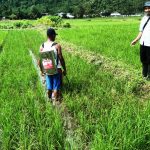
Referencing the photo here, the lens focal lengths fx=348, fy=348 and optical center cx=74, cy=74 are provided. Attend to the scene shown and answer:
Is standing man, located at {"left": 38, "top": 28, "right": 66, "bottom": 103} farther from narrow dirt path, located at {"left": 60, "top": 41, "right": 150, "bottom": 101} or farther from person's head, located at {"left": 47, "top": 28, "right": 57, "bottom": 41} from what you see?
narrow dirt path, located at {"left": 60, "top": 41, "right": 150, "bottom": 101}

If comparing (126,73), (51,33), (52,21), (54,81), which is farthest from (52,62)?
(52,21)

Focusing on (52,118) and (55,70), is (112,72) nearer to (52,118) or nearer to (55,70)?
(55,70)

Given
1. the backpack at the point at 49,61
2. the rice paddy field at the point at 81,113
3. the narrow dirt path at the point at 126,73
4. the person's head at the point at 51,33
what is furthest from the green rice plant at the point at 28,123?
the narrow dirt path at the point at 126,73

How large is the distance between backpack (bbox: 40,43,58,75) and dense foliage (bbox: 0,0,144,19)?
65.0 metres

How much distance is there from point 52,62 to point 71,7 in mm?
91908

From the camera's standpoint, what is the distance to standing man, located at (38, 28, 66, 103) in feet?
16.6

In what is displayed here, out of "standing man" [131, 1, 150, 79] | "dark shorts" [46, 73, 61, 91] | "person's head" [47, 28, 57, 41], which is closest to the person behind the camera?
"person's head" [47, 28, 57, 41]

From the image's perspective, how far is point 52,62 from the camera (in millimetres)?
5113

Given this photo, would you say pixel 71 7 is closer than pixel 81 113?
No

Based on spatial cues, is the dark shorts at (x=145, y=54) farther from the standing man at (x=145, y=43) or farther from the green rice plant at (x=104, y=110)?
the green rice plant at (x=104, y=110)

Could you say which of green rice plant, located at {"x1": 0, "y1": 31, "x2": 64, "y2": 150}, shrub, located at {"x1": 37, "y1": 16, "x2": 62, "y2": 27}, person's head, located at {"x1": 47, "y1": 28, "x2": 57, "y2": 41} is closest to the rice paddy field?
green rice plant, located at {"x1": 0, "y1": 31, "x2": 64, "y2": 150}

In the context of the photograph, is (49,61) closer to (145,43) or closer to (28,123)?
(28,123)

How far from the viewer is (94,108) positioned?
451 centimetres

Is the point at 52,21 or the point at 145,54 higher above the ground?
the point at 145,54
